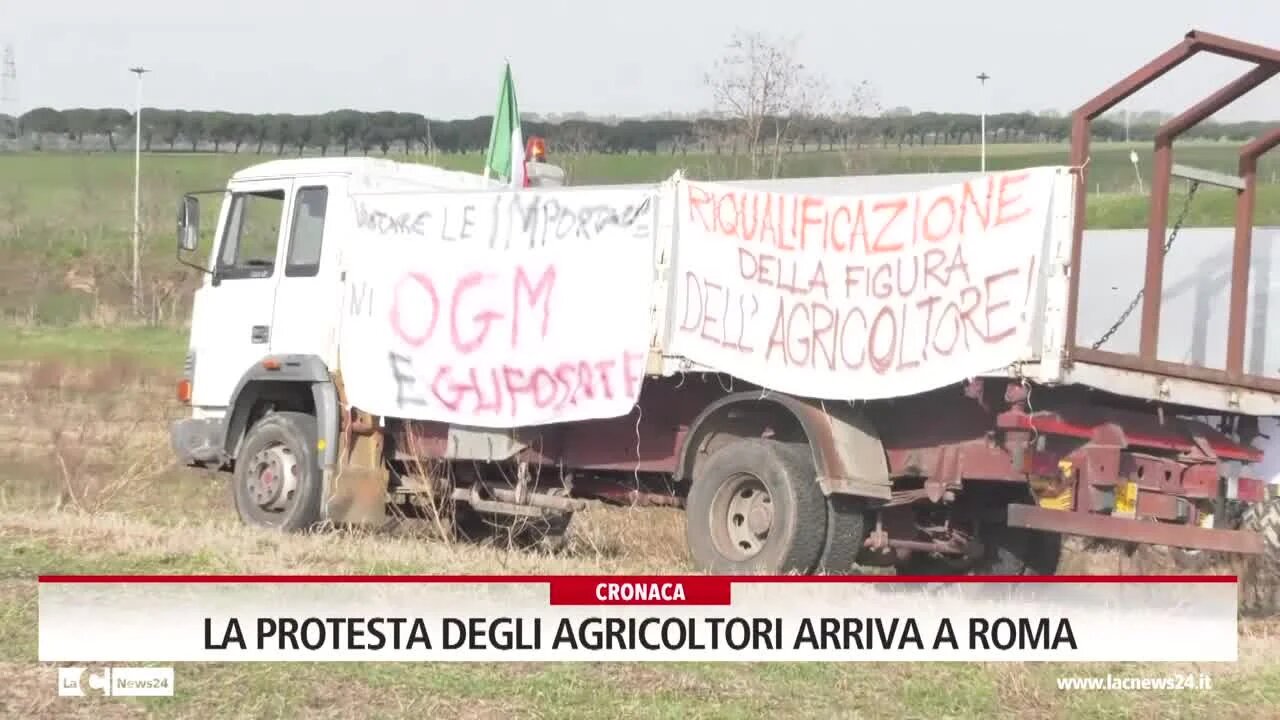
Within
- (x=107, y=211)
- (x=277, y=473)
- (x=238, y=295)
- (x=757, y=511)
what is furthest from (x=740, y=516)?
(x=107, y=211)

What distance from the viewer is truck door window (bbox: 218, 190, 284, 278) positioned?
1257cm

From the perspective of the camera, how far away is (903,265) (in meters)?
8.86

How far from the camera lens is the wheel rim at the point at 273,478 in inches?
476

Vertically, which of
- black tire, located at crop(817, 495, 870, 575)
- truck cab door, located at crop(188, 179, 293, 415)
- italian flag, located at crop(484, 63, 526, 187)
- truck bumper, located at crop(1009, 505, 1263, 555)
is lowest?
black tire, located at crop(817, 495, 870, 575)

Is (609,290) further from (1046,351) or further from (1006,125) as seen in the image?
(1006,125)

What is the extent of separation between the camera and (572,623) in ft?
24.4

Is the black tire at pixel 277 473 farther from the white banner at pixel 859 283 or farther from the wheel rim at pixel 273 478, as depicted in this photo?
the white banner at pixel 859 283

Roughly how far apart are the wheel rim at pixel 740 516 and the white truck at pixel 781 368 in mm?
18

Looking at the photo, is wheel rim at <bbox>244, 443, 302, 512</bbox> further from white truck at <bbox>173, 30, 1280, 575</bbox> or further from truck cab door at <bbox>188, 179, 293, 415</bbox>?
truck cab door at <bbox>188, 179, 293, 415</bbox>

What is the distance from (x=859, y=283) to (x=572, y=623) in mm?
2616

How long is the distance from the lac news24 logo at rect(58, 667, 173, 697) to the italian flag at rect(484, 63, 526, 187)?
6.84 m

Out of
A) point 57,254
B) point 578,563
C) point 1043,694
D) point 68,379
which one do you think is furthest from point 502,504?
point 57,254

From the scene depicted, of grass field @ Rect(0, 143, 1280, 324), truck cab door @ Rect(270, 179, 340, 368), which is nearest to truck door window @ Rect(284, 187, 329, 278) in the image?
truck cab door @ Rect(270, 179, 340, 368)

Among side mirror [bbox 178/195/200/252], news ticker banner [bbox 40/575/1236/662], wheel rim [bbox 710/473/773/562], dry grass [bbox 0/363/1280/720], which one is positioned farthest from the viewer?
side mirror [bbox 178/195/200/252]
